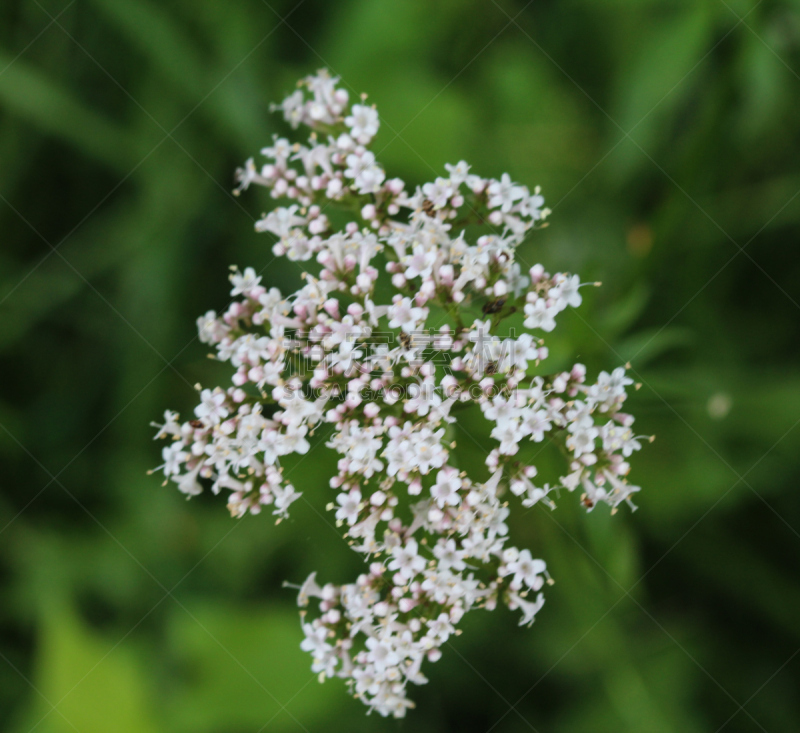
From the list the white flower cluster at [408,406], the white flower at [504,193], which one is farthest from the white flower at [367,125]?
the white flower at [504,193]

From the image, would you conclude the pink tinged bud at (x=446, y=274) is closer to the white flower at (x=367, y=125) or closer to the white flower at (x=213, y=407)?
the white flower at (x=367, y=125)

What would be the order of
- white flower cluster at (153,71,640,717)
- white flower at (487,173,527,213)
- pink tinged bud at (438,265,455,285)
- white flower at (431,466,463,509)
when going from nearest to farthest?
1. white flower at (431,466,463,509)
2. white flower cluster at (153,71,640,717)
3. pink tinged bud at (438,265,455,285)
4. white flower at (487,173,527,213)

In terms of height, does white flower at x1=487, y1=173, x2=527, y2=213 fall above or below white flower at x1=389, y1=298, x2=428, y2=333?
above

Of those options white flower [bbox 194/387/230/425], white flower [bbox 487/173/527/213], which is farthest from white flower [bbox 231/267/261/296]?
white flower [bbox 487/173/527/213]

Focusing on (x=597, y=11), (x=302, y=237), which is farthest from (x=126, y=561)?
(x=597, y=11)

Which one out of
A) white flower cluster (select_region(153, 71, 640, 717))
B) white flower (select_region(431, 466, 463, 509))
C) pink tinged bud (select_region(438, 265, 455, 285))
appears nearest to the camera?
white flower (select_region(431, 466, 463, 509))

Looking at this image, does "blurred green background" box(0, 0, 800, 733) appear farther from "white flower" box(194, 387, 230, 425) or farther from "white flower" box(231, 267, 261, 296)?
"white flower" box(231, 267, 261, 296)

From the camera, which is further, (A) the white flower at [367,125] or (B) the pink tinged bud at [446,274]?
(A) the white flower at [367,125]

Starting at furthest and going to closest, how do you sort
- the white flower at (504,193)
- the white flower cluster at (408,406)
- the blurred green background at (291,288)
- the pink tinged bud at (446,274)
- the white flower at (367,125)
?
the blurred green background at (291,288), the white flower at (367,125), the white flower at (504,193), the pink tinged bud at (446,274), the white flower cluster at (408,406)

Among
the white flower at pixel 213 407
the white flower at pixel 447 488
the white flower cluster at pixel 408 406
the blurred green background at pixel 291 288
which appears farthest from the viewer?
the blurred green background at pixel 291 288
